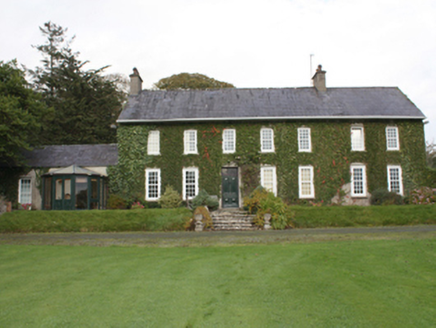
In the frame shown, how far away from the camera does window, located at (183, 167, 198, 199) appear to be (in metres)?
23.0

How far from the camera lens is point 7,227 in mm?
17578

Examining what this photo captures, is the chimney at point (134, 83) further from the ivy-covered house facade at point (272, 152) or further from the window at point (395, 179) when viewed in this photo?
the window at point (395, 179)

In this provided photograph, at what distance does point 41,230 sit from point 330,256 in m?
14.4

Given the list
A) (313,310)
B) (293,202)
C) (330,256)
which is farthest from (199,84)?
(313,310)

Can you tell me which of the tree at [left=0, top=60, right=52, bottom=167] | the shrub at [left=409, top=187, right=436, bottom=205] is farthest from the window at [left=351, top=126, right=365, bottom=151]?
the tree at [left=0, top=60, right=52, bottom=167]

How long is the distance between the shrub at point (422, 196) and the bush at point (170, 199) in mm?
14492

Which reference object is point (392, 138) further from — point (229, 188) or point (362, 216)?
point (229, 188)

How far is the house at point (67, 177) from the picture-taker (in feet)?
70.8

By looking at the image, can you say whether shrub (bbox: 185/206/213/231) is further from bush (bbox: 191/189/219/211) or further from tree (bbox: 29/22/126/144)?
tree (bbox: 29/22/126/144)

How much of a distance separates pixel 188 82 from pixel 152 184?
2143cm

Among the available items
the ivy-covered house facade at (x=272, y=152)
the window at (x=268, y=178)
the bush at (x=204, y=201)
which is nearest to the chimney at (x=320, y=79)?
the ivy-covered house facade at (x=272, y=152)

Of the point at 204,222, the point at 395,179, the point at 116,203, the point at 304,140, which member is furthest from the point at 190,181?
the point at 395,179

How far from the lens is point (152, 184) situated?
23125mm

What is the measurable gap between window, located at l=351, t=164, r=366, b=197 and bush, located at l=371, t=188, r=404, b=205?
81cm
